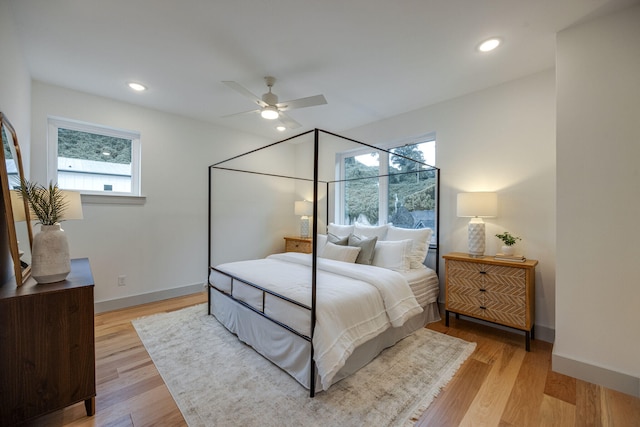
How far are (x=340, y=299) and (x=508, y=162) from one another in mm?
2368

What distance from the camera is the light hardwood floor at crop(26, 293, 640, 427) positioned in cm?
155

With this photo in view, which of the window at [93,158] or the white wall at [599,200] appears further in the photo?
the window at [93,158]

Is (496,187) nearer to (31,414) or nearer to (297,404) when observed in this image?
(297,404)

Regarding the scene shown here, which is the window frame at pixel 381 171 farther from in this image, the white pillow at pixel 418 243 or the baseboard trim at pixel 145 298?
the baseboard trim at pixel 145 298

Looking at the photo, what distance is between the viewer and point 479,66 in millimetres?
2467

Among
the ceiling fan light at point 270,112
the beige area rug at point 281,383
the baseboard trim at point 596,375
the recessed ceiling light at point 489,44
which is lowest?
the beige area rug at point 281,383

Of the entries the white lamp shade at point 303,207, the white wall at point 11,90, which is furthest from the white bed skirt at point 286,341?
the white lamp shade at point 303,207

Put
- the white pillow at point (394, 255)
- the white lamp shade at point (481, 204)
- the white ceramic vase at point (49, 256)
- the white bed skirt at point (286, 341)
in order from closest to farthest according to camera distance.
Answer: the white ceramic vase at point (49, 256) < the white bed skirt at point (286, 341) < the white lamp shade at point (481, 204) < the white pillow at point (394, 255)

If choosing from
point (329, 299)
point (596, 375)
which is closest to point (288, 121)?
point (329, 299)

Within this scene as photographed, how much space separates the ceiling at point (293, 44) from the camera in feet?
5.83

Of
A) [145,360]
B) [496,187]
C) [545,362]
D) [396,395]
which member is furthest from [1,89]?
[545,362]

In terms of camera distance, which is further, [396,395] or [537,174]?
[537,174]

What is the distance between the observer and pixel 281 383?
1878 millimetres

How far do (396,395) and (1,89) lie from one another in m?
3.28
